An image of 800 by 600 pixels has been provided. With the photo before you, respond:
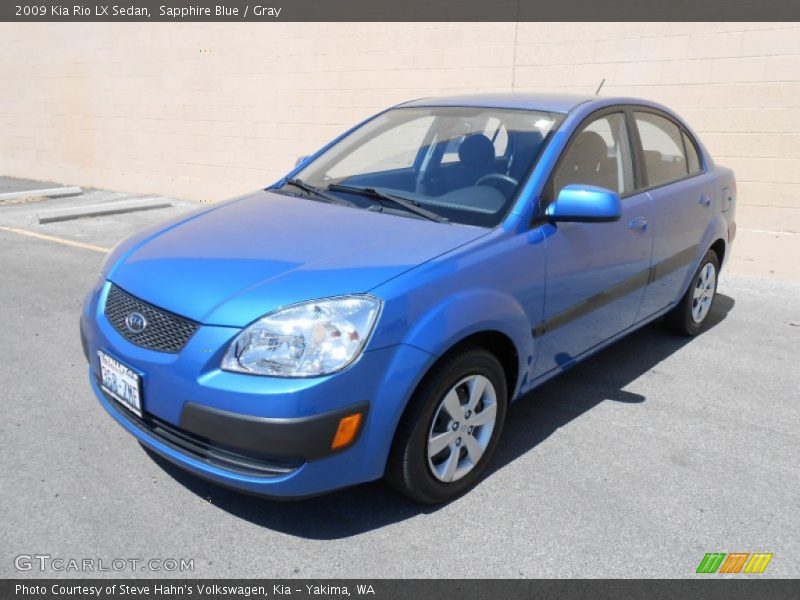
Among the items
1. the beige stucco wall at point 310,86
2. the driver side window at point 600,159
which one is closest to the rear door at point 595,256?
the driver side window at point 600,159

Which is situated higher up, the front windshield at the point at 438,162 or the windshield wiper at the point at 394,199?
the front windshield at the point at 438,162

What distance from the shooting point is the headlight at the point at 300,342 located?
2.40 meters

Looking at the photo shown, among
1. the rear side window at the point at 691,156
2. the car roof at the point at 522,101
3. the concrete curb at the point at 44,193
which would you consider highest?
the car roof at the point at 522,101

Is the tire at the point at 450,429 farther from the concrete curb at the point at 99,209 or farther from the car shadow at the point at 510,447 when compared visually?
the concrete curb at the point at 99,209

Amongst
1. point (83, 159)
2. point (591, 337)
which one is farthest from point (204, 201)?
Answer: point (591, 337)

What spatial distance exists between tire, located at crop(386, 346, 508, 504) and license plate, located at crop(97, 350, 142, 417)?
96 cm

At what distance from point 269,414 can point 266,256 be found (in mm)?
709

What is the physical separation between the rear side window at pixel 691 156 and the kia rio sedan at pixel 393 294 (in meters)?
0.45

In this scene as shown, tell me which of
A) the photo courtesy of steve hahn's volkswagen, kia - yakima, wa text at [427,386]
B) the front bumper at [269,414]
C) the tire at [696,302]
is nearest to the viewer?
the front bumper at [269,414]

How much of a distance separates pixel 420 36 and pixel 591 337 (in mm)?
5424

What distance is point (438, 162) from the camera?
364 cm

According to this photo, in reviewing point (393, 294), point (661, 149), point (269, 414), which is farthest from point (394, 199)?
point (661, 149)

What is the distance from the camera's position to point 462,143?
3.65 m
